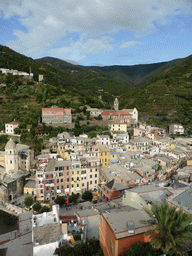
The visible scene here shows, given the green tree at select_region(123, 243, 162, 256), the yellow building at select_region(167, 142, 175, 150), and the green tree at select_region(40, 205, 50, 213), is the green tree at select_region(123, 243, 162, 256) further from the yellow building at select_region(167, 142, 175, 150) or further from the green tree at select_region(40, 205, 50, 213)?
the yellow building at select_region(167, 142, 175, 150)

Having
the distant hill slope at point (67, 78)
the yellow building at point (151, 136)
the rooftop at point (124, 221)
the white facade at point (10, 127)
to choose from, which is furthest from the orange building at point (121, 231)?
the distant hill slope at point (67, 78)

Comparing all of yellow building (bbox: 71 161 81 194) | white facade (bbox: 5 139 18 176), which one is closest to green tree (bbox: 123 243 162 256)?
yellow building (bbox: 71 161 81 194)

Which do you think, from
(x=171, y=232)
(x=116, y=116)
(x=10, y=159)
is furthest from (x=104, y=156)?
(x=171, y=232)

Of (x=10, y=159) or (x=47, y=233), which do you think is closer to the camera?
(x=47, y=233)

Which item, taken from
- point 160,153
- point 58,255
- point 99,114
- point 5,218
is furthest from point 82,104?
point 58,255

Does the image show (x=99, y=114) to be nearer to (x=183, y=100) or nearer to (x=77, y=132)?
(x=77, y=132)

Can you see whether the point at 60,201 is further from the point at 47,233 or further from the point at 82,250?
the point at 82,250
